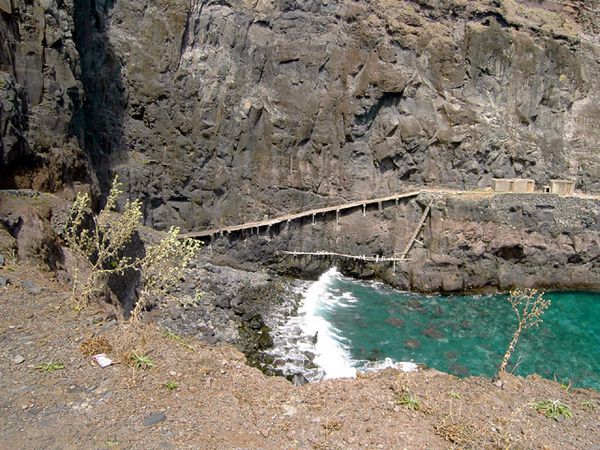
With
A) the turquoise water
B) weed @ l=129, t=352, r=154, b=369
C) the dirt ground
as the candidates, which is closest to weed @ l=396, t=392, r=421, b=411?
the dirt ground

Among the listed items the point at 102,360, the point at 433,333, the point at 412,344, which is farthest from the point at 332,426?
the point at 433,333

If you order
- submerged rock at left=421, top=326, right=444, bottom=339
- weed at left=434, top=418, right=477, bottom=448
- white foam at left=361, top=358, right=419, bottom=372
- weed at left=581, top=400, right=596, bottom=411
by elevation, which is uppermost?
weed at left=434, top=418, right=477, bottom=448

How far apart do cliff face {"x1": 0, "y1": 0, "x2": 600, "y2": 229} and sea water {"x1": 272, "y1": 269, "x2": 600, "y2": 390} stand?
763 cm

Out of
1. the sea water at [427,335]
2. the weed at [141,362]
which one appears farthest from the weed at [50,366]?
the sea water at [427,335]

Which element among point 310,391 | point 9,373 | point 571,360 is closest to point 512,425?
point 310,391

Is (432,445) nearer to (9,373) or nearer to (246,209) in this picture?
(9,373)

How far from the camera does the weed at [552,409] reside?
6520mm

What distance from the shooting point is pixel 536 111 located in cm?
3189

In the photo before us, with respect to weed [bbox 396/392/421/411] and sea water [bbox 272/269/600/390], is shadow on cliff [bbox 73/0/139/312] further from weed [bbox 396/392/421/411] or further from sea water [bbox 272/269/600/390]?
weed [bbox 396/392/421/411]

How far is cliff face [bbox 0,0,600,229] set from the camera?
87.2ft

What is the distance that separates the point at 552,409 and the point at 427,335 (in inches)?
632

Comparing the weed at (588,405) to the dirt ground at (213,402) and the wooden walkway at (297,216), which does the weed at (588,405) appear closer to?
the dirt ground at (213,402)

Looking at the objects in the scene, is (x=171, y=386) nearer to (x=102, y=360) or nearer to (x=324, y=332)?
(x=102, y=360)

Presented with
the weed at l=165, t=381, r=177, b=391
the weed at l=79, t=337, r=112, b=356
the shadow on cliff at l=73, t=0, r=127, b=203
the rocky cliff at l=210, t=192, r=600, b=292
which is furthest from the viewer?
the rocky cliff at l=210, t=192, r=600, b=292
